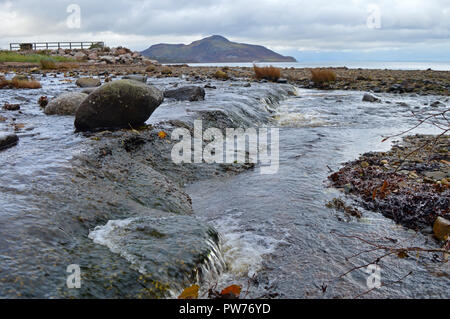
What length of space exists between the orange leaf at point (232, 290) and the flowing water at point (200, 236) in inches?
3.7

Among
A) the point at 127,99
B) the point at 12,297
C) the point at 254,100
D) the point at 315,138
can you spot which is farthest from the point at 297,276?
the point at 254,100

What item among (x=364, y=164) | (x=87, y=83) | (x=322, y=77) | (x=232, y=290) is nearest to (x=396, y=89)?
(x=322, y=77)

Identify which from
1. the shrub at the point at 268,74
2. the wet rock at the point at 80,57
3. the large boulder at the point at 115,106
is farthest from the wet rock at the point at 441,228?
the wet rock at the point at 80,57

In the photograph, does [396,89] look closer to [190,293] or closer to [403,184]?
[403,184]

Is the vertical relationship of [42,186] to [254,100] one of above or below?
below

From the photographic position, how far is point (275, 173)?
652 cm

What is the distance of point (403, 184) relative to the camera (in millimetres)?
5500

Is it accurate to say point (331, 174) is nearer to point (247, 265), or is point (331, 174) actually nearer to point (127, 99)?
point (247, 265)

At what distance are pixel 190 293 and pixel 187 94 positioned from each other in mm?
10170

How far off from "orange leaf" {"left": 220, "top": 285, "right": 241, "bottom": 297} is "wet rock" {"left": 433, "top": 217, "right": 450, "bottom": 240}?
2618 millimetres

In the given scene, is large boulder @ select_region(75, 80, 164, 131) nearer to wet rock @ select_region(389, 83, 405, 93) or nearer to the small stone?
the small stone

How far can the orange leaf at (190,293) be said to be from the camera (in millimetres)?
2859

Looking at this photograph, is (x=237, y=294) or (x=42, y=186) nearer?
(x=237, y=294)

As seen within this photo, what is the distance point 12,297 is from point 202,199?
10.8ft
